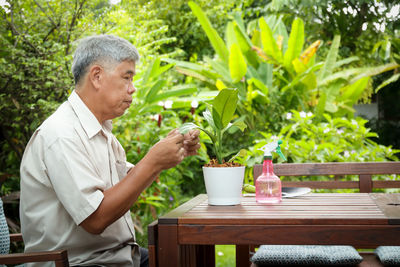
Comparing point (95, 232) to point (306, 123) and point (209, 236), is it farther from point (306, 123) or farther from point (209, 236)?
point (306, 123)

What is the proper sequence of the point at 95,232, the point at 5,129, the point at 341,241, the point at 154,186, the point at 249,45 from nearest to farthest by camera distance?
the point at 341,241 → the point at 95,232 → the point at 5,129 → the point at 154,186 → the point at 249,45

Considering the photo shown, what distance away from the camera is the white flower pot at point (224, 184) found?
5.70ft

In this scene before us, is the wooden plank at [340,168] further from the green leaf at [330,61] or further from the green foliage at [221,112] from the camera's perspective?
the green leaf at [330,61]

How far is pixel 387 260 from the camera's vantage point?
1.97 m

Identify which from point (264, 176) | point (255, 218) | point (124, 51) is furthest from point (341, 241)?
point (124, 51)

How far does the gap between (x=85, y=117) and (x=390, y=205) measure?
1.18 meters

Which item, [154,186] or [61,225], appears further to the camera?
[154,186]

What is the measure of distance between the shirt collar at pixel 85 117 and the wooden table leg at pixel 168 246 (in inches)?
21.0

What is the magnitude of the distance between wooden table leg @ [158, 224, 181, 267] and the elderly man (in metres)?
0.19

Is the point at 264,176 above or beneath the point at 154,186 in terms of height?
above

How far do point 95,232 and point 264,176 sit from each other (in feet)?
2.24

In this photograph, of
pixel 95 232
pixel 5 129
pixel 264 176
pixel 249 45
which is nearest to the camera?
pixel 95 232

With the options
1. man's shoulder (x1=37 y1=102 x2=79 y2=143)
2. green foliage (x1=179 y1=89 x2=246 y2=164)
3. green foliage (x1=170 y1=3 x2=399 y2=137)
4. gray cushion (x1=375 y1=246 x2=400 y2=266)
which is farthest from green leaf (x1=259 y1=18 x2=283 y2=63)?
man's shoulder (x1=37 y1=102 x2=79 y2=143)

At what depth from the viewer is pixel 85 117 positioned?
5.98 feet
